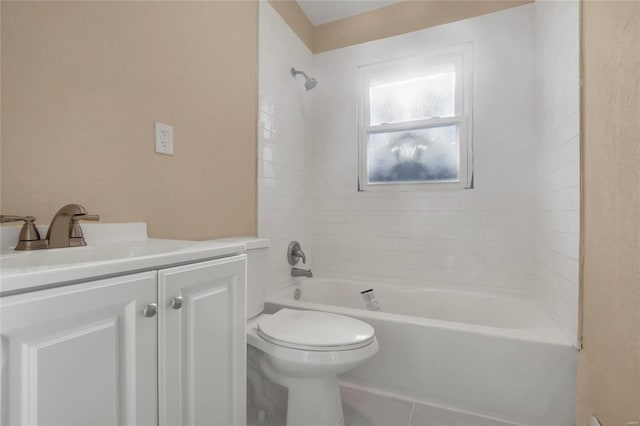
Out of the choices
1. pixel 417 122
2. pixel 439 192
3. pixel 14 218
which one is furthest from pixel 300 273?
pixel 14 218

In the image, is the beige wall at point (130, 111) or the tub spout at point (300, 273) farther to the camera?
the tub spout at point (300, 273)

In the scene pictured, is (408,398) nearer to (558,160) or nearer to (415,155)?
(558,160)

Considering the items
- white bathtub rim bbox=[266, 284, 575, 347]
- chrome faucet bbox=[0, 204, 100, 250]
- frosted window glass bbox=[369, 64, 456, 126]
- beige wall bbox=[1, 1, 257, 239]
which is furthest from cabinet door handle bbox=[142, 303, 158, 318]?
frosted window glass bbox=[369, 64, 456, 126]

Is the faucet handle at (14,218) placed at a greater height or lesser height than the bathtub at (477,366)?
greater

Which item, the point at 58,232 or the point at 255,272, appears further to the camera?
the point at 255,272

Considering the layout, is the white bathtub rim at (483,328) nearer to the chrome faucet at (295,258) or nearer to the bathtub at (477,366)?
the bathtub at (477,366)

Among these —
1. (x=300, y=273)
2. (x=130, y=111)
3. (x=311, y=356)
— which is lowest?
(x=311, y=356)

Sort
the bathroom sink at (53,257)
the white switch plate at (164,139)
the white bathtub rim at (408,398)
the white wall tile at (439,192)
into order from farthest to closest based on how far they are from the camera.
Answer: the white wall tile at (439,192) → the white bathtub rim at (408,398) → the white switch plate at (164,139) → the bathroom sink at (53,257)

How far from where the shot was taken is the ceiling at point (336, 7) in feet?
7.74

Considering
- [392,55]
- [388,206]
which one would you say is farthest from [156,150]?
[392,55]

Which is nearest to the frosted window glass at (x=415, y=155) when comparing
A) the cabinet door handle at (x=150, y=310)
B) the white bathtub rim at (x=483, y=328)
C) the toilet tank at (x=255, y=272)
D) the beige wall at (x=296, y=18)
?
the beige wall at (x=296, y=18)

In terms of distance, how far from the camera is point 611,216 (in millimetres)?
984

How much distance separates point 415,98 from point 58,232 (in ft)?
7.46

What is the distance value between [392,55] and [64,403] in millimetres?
2594
